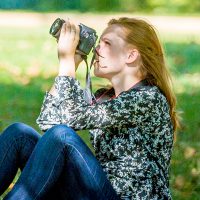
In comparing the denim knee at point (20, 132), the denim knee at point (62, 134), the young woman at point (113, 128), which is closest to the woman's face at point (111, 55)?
the young woman at point (113, 128)

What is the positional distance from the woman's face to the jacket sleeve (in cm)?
15

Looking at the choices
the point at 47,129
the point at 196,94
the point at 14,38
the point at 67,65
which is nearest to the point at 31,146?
the point at 47,129

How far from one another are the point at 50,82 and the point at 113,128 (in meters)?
4.37

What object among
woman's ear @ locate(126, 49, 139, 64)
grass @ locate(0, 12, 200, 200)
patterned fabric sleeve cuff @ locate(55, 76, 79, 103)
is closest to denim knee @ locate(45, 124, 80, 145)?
patterned fabric sleeve cuff @ locate(55, 76, 79, 103)

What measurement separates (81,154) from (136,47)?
538 mm

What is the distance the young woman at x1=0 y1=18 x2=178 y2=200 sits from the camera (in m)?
3.28

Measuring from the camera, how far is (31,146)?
3754 millimetres

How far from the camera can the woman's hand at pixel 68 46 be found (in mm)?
3538

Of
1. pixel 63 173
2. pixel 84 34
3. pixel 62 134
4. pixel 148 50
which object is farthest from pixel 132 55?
pixel 63 173

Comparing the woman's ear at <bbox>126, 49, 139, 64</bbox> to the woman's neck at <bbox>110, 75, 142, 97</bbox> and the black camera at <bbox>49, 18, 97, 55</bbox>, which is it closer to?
the woman's neck at <bbox>110, 75, 142, 97</bbox>

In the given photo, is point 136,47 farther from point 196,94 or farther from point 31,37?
point 31,37

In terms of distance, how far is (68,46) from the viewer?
3.55m

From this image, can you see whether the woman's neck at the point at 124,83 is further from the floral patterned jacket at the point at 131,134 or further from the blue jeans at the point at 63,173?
the blue jeans at the point at 63,173

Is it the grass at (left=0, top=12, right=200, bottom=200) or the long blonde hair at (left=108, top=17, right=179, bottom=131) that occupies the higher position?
the long blonde hair at (left=108, top=17, right=179, bottom=131)
